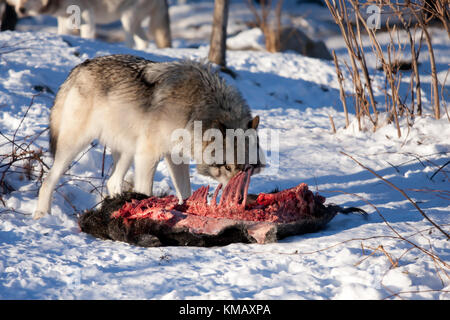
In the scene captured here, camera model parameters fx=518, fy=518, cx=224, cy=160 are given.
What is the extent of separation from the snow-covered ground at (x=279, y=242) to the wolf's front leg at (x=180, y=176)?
0.47m

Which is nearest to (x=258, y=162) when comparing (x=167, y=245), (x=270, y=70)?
(x=167, y=245)

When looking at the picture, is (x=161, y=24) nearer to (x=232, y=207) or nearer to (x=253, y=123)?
(x=253, y=123)

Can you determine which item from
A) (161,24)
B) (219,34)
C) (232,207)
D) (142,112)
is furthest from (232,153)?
(161,24)

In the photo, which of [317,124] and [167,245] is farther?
[317,124]

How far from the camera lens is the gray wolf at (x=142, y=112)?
155 inches

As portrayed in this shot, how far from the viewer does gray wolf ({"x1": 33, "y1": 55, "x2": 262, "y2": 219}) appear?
3.93 metres

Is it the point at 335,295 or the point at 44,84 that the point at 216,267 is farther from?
the point at 44,84

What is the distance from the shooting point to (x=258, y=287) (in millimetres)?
2551

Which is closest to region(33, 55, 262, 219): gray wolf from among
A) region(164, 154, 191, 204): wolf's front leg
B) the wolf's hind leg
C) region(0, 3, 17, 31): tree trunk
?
region(164, 154, 191, 204): wolf's front leg

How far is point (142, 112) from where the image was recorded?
4059 millimetres

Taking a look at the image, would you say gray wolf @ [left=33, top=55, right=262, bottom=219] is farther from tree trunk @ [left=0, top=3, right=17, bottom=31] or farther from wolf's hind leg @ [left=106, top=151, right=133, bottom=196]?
tree trunk @ [left=0, top=3, right=17, bottom=31]

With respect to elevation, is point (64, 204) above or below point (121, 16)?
below

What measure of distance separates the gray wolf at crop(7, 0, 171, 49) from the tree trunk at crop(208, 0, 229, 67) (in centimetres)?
292
